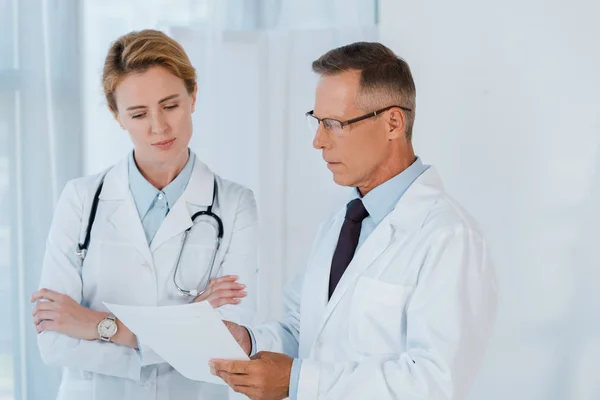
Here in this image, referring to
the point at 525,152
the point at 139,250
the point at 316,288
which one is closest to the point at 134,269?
the point at 139,250

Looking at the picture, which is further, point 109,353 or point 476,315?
point 109,353

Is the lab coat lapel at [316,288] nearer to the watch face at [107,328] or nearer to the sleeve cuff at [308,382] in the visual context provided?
the sleeve cuff at [308,382]

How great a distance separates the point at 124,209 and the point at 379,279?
70 cm

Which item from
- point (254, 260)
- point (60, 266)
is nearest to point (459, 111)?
Result: point (254, 260)

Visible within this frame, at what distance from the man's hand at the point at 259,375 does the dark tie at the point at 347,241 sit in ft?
0.71

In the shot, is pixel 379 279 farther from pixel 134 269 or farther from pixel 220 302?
pixel 134 269

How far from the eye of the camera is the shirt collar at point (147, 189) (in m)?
1.87

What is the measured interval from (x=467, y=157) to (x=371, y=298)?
134 cm

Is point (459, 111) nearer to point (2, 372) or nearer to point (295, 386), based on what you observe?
point (295, 386)

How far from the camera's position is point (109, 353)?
5.71 ft

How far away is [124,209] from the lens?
6.07 feet

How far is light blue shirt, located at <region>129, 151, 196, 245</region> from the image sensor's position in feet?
6.12

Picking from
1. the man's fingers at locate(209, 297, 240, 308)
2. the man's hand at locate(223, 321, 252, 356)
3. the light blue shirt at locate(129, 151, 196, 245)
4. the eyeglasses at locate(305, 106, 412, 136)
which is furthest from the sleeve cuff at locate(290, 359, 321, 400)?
the light blue shirt at locate(129, 151, 196, 245)

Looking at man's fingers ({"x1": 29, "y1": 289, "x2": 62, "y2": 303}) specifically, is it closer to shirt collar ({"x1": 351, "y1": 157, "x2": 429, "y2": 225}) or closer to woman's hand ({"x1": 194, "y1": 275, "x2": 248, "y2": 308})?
woman's hand ({"x1": 194, "y1": 275, "x2": 248, "y2": 308})
